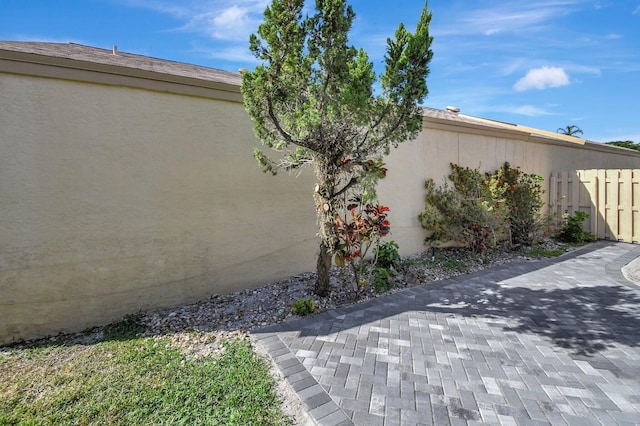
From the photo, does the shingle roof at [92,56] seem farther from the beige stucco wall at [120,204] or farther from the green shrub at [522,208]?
the green shrub at [522,208]

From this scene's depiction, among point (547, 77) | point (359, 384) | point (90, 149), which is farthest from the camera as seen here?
point (547, 77)

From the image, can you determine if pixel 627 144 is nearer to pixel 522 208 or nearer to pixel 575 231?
pixel 575 231

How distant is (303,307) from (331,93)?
3.41 metres

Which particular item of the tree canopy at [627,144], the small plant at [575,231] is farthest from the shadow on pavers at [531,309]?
the tree canopy at [627,144]

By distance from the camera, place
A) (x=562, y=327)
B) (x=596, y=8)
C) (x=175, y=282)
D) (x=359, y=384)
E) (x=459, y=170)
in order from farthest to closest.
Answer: (x=459, y=170) → (x=596, y=8) → (x=175, y=282) → (x=562, y=327) → (x=359, y=384)

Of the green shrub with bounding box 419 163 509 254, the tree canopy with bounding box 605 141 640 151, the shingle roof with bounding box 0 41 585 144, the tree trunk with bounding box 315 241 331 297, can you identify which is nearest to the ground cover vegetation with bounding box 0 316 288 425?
the tree trunk with bounding box 315 241 331 297

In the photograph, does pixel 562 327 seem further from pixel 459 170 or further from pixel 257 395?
pixel 459 170

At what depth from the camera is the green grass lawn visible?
278 cm

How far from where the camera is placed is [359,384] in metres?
3.14

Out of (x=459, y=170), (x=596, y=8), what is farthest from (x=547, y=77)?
(x=459, y=170)

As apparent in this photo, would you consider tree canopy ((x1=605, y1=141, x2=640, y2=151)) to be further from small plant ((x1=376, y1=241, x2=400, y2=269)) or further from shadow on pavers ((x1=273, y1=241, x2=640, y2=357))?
small plant ((x1=376, y1=241, x2=400, y2=269))

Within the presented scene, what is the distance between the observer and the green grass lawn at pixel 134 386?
9.13 feet

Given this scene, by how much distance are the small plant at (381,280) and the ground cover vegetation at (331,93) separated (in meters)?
1.09

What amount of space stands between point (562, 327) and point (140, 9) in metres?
9.37
